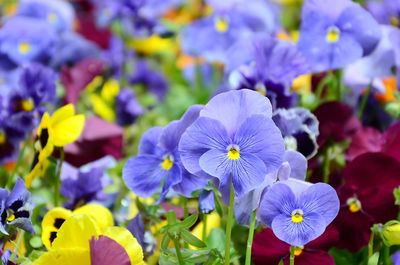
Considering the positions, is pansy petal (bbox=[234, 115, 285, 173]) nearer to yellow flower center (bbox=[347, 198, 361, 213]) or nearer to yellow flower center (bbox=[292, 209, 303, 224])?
yellow flower center (bbox=[292, 209, 303, 224])

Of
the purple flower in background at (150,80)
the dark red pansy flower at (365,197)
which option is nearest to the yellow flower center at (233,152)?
the dark red pansy flower at (365,197)

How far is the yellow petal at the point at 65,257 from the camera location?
546 millimetres

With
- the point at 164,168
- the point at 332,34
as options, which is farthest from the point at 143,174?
the point at 332,34

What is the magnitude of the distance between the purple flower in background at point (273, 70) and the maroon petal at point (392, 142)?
12cm

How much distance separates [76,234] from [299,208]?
20 cm

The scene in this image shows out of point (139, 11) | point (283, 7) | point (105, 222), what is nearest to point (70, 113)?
point (105, 222)

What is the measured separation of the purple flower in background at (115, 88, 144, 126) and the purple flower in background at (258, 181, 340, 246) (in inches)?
23.6

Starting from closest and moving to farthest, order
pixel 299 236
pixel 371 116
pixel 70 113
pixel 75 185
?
pixel 299 236 < pixel 70 113 < pixel 75 185 < pixel 371 116

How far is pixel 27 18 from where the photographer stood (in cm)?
114

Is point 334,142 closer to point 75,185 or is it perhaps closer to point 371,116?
point 371,116

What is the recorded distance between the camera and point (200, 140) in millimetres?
558

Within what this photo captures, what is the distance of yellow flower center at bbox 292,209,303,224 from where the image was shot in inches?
22.7

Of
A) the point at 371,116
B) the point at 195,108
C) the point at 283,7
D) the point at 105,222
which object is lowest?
the point at 283,7

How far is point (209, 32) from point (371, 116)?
359 millimetres
